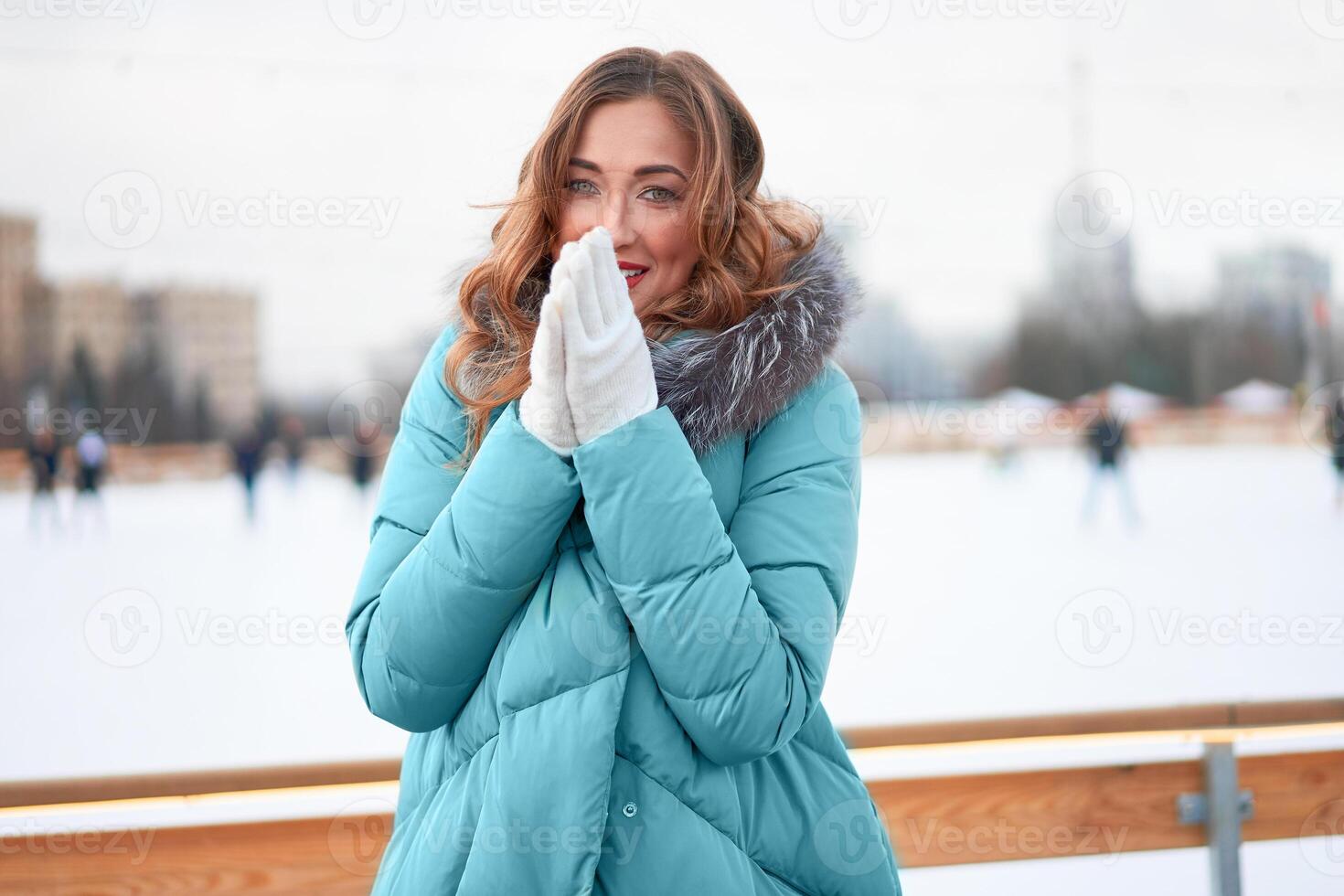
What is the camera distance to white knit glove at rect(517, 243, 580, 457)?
652mm

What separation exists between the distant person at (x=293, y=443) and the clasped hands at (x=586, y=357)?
343 centimetres

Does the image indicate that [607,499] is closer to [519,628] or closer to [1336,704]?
[519,628]

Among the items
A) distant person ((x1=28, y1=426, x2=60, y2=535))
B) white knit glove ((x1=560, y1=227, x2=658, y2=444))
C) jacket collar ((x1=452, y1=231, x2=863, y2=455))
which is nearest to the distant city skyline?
distant person ((x1=28, y1=426, x2=60, y2=535))

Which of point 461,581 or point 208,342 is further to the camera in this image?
point 208,342

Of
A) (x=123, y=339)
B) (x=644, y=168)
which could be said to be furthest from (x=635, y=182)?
(x=123, y=339)

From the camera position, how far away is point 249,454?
3.83m

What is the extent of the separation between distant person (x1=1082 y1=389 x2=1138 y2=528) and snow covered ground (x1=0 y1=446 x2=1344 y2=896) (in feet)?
0.23

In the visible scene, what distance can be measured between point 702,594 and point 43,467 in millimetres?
3193

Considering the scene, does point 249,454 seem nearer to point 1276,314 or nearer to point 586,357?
point 586,357

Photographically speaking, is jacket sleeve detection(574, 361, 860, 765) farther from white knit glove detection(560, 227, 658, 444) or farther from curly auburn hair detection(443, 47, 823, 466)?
curly auburn hair detection(443, 47, 823, 466)

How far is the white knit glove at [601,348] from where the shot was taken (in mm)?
654

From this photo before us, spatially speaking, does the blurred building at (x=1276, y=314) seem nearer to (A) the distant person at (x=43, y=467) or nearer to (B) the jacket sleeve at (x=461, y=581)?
(B) the jacket sleeve at (x=461, y=581)

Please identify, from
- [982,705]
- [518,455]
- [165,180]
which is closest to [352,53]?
[165,180]

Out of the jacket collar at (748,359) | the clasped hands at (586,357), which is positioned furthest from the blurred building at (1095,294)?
the clasped hands at (586,357)
